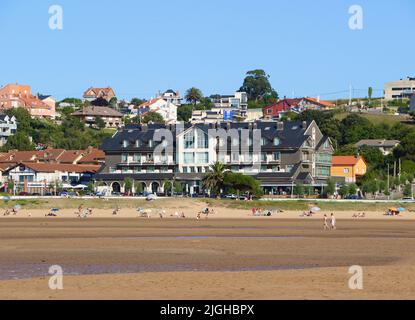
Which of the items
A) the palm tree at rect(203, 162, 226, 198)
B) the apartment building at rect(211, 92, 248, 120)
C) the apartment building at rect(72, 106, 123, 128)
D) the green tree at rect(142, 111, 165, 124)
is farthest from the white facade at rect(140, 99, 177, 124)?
the palm tree at rect(203, 162, 226, 198)

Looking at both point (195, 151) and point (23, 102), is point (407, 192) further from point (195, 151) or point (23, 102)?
point (23, 102)

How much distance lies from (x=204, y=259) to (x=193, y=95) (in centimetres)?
15597

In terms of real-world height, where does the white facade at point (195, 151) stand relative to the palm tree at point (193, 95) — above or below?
below

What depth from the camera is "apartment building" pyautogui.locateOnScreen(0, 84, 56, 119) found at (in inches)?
6693

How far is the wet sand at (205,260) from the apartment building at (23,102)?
117811 mm

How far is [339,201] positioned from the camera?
256 feet

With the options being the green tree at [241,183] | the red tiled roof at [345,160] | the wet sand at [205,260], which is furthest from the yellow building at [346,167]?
the wet sand at [205,260]

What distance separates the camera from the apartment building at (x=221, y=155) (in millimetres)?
92625

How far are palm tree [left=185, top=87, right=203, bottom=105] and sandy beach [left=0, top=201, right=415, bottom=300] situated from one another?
424 ft

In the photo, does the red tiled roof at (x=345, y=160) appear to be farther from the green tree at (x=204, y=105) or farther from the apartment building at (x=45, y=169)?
the green tree at (x=204, y=105)

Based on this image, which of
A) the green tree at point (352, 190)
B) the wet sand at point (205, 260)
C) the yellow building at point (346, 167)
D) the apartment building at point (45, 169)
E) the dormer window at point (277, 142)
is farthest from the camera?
the yellow building at point (346, 167)

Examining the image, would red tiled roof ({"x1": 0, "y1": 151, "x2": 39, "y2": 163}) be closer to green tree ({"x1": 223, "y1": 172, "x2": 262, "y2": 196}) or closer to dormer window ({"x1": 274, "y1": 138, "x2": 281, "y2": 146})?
dormer window ({"x1": 274, "y1": 138, "x2": 281, "y2": 146})

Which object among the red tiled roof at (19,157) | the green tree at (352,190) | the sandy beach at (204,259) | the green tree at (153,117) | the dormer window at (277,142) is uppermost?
the green tree at (153,117)
